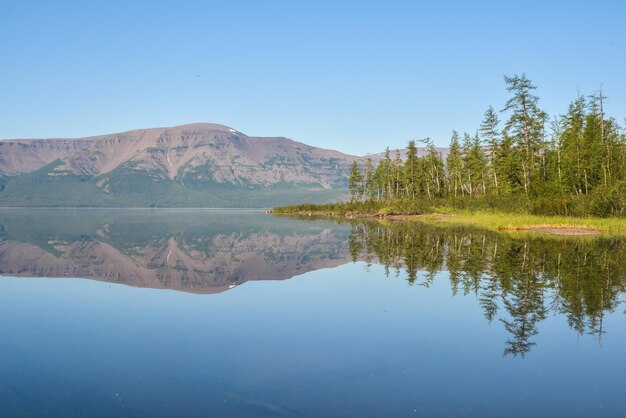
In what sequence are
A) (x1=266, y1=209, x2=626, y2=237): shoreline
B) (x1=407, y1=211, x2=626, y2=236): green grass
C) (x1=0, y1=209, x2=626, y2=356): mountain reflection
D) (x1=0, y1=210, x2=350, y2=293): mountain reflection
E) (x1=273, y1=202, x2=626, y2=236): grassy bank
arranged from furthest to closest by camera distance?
(x1=273, y1=202, x2=626, y2=236): grassy bank → (x1=407, y1=211, x2=626, y2=236): green grass → (x1=266, y1=209, x2=626, y2=237): shoreline → (x1=0, y1=210, x2=350, y2=293): mountain reflection → (x1=0, y1=209, x2=626, y2=356): mountain reflection

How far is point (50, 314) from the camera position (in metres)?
16.5

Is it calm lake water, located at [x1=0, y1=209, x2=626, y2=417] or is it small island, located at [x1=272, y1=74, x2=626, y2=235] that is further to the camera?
small island, located at [x1=272, y1=74, x2=626, y2=235]

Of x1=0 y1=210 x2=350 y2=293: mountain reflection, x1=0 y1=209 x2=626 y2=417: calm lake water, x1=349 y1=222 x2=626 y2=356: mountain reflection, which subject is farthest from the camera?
x1=0 y1=210 x2=350 y2=293: mountain reflection

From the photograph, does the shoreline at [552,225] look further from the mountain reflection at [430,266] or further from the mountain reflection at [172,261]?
the mountain reflection at [172,261]

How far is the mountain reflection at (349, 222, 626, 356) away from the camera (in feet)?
50.4

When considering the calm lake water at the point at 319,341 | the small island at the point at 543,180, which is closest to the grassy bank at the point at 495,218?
the small island at the point at 543,180

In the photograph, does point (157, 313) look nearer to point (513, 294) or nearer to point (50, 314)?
point (50, 314)

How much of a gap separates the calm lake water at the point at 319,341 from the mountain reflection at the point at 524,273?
4.7 inches

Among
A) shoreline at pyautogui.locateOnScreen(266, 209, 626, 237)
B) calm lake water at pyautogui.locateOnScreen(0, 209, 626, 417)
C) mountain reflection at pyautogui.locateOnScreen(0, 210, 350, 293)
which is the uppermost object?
shoreline at pyautogui.locateOnScreen(266, 209, 626, 237)

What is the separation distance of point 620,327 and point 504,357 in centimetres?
493

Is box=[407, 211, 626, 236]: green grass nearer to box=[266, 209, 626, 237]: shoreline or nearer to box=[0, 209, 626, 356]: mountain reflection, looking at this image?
box=[266, 209, 626, 237]: shoreline

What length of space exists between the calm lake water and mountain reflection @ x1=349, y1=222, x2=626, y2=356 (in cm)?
12

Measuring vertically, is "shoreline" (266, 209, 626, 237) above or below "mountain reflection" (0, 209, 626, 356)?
above

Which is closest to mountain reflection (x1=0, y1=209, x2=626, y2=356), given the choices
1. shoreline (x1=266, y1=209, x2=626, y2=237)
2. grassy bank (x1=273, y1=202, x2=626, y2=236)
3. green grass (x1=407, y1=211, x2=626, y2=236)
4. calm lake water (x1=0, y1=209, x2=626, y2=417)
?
calm lake water (x1=0, y1=209, x2=626, y2=417)
